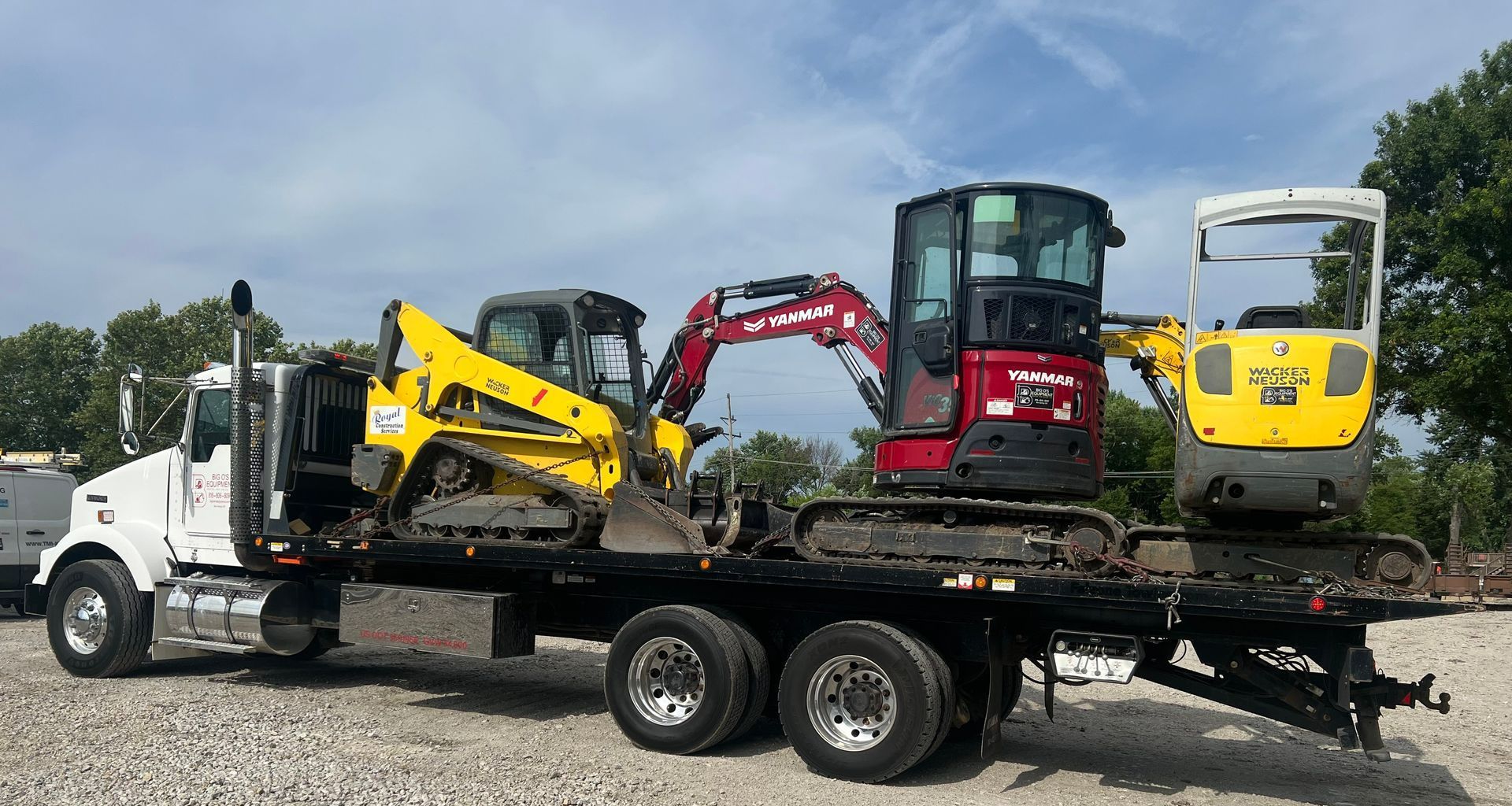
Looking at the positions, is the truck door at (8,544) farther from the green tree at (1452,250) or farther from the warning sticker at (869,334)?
the green tree at (1452,250)

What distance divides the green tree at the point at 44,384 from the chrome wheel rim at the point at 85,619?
5504 centimetres

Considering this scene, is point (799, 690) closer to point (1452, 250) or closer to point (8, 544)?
point (8, 544)

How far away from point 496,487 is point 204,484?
→ 367 centimetres

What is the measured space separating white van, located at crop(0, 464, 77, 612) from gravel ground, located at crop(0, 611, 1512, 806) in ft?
16.0

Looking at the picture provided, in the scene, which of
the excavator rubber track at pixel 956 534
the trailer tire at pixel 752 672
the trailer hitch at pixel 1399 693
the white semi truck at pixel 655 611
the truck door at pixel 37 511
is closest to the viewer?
the trailer hitch at pixel 1399 693

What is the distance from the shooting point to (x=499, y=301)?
398 inches

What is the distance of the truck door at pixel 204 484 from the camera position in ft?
36.2

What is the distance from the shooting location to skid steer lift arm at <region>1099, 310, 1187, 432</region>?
812cm

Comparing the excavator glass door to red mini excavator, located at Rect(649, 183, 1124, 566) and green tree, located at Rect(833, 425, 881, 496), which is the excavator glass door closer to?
red mini excavator, located at Rect(649, 183, 1124, 566)

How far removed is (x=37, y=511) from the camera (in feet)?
55.4

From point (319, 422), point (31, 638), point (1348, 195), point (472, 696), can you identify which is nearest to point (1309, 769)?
point (1348, 195)

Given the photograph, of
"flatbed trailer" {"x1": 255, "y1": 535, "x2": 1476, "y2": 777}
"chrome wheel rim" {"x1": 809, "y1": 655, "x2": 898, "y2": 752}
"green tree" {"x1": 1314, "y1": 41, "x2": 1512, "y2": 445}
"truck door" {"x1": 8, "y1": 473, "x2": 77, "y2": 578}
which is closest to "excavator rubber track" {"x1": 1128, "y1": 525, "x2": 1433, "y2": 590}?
"flatbed trailer" {"x1": 255, "y1": 535, "x2": 1476, "y2": 777}

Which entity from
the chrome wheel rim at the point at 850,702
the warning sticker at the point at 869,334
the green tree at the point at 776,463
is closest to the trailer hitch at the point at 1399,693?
the chrome wheel rim at the point at 850,702

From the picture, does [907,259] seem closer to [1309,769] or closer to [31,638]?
[1309,769]
